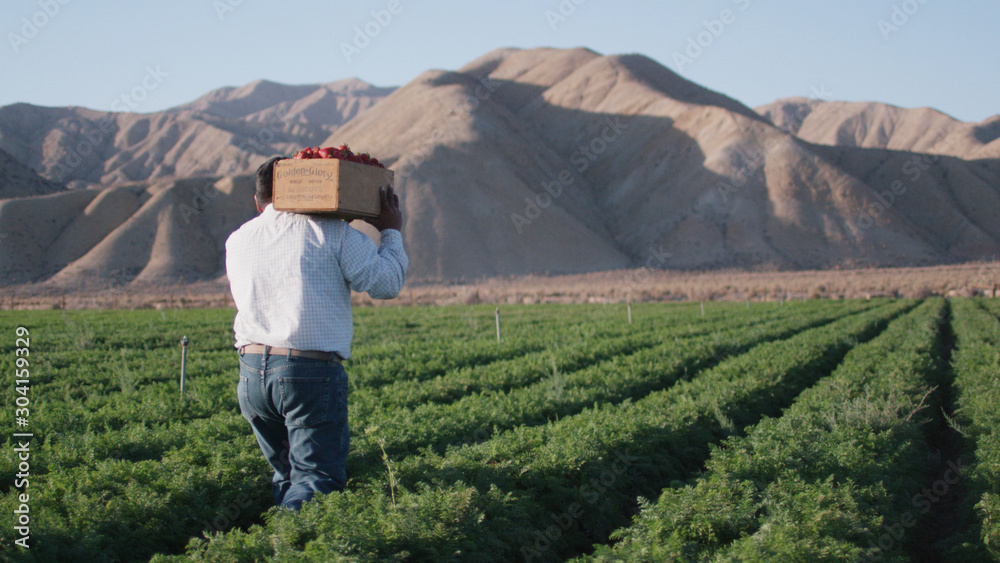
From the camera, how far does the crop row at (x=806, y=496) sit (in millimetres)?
3566

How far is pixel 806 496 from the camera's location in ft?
13.8

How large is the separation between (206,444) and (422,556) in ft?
9.05

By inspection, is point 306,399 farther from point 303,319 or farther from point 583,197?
point 583,197

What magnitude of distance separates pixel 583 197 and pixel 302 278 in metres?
73.4

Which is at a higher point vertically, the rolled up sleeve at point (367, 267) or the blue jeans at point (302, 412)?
the rolled up sleeve at point (367, 267)

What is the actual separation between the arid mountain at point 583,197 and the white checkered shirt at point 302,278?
5110 cm

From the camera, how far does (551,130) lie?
283 feet

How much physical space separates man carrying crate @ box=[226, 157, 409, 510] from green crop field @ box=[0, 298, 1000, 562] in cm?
37

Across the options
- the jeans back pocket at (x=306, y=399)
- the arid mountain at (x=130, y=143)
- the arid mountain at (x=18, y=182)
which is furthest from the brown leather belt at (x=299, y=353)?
the arid mountain at (x=130, y=143)

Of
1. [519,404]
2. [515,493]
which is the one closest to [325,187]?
[515,493]

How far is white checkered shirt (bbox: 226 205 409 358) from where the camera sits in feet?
12.2

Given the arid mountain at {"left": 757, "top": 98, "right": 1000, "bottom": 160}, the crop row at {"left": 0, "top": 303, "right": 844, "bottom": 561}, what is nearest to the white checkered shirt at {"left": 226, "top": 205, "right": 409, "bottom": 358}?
the crop row at {"left": 0, "top": 303, "right": 844, "bottom": 561}

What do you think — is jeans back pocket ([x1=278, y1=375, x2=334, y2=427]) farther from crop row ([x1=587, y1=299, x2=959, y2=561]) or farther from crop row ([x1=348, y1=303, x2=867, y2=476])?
crop row ([x1=587, y1=299, x2=959, y2=561])

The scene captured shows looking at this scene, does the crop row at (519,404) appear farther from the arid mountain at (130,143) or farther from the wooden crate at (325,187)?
the arid mountain at (130,143)
